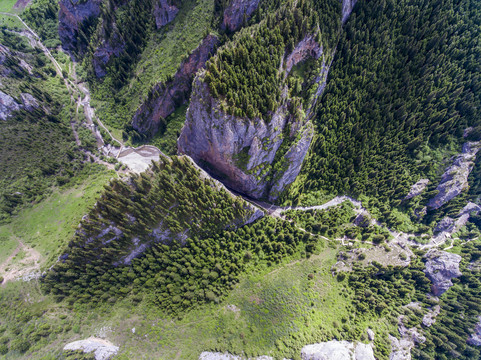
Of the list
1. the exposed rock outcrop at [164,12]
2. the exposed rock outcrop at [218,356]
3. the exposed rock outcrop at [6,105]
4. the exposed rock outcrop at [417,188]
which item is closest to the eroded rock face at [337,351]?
the exposed rock outcrop at [218,356]

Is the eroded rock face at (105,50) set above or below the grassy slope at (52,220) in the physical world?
above

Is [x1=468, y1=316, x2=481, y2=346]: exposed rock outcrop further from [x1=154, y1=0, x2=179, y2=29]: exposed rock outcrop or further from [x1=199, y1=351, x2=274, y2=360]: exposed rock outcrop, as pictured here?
[x1=154, y1=0, x2=179, y2=29]: exposed rock outcrop

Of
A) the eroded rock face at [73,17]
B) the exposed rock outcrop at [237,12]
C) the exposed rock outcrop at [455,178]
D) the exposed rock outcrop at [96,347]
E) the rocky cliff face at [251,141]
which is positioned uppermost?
the eroded rock face at [73,17]

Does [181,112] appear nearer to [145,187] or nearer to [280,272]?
[145,187]

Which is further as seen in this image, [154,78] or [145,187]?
[154,78]

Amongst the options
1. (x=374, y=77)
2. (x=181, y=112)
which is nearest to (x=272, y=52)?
(x=181, y=112)

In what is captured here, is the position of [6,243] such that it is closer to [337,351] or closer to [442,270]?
[337,351]

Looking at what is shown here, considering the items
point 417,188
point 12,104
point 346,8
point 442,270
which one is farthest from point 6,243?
point 346,8

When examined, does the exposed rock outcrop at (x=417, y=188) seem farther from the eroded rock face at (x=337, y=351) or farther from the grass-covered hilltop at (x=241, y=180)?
the eroded rock face at (x=337, y=351)
